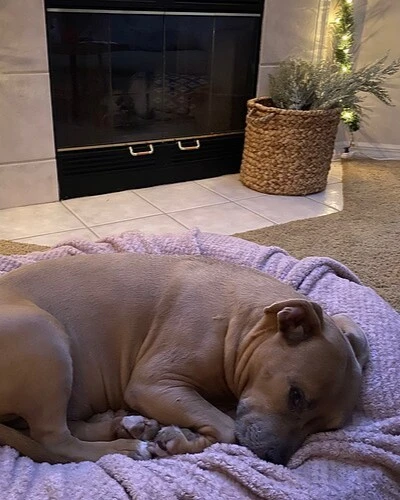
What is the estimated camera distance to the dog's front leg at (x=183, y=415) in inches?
50.6

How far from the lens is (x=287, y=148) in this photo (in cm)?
309

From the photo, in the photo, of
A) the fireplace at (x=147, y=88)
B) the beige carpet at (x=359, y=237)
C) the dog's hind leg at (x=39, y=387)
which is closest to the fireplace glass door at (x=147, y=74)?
the fireplace at (x=147, y=88)

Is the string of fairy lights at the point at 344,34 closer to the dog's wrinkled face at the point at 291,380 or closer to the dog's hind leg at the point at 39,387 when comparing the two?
the dog's wrinkled face at the point at 291,380

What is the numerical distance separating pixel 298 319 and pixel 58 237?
1.52m

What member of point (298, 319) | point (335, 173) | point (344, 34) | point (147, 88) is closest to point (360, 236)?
point (335, 173)

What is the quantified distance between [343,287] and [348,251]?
2.77ft

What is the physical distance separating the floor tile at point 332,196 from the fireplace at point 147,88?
1.71 ft

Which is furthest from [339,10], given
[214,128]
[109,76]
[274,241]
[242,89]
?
[274,241]

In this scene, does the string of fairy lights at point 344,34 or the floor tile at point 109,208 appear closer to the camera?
the floor tile at point 109,208

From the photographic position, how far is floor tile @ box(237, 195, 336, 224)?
2934 mm

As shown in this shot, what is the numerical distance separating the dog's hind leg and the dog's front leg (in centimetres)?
7

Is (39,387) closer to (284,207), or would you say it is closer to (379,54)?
(284,207)

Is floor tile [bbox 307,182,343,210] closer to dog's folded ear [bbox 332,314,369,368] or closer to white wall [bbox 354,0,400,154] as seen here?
white wall [bbox 354,0,400,154]

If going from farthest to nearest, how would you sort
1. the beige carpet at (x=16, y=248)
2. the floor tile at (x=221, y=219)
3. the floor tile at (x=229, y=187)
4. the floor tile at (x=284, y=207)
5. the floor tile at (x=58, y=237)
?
the floor tile at (x=229, y=187)
the floor tile at (x=284, y=207)
the floor tile at (x=221, y=219)
the floor tile at (x=58, y=237)
the beige carpet at (x=16, y=248)
